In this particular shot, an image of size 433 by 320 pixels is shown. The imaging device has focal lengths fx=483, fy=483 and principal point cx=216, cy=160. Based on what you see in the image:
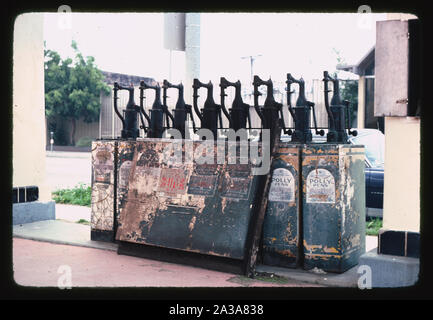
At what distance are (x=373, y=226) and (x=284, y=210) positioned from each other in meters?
2.94

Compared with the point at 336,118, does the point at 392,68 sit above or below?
above

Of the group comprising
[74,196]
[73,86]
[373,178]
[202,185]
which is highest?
[73,86]

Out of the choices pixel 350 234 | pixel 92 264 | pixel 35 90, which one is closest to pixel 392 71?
pixel 350 234

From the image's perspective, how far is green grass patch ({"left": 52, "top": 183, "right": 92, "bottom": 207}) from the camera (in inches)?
367

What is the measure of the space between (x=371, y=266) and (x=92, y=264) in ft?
8.82

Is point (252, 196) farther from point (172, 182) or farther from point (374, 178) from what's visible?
point (374, 178)

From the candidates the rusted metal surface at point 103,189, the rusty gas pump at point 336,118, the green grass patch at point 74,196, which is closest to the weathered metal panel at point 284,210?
the rusty gas pump at point 336,118

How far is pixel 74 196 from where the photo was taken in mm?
9805

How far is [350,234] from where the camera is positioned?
462 centimetres

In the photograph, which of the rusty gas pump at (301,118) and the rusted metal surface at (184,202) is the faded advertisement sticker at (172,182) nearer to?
the rusted metal surface at (184,202)


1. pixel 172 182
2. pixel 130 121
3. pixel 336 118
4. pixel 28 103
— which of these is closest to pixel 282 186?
pixel 336 118

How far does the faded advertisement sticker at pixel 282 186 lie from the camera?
4652mm

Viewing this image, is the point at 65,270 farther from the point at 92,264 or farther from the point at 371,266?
the point at 371,266

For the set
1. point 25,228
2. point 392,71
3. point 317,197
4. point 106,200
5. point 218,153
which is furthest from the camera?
point 25,228
